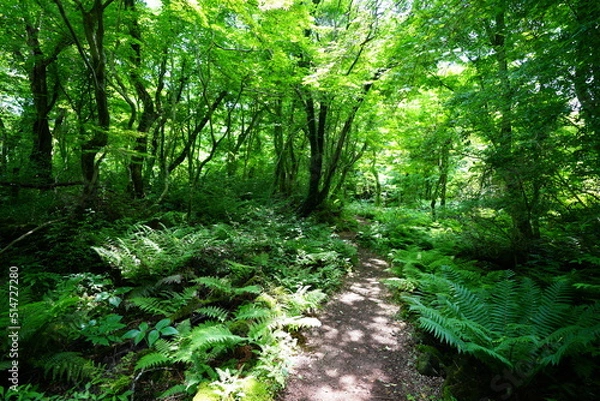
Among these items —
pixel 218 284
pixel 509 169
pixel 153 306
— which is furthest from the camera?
pixel 509 169

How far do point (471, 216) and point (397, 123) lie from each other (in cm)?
675

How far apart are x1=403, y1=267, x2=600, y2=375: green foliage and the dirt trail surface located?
0.62 metres

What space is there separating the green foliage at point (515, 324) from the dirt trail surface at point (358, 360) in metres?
0.62

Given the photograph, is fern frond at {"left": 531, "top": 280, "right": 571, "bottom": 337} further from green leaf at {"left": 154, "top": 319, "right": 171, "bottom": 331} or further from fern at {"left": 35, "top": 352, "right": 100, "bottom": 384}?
fern at {"left": 35, "top": 352, "right": 100, "bottom": 384}

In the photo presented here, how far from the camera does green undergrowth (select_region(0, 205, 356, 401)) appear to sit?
Result: 2641 mm

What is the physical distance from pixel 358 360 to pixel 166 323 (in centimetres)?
239

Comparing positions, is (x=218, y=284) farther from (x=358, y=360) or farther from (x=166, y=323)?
(x=358, y=360)

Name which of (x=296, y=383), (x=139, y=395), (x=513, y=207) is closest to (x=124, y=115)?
(x=139, y=395)

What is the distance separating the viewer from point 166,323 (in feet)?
10.4

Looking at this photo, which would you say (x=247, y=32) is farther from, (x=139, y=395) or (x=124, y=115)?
(x=139, y=395)

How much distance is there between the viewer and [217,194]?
9359 mm

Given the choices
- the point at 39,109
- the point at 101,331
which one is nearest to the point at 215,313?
the point at 101,331

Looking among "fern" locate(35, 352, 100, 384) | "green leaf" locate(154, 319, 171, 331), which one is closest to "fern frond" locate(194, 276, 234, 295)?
"green leaf" locate(154, 319, 171, 331)

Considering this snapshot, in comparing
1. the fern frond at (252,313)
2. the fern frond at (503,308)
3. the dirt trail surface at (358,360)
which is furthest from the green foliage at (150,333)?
the fern frond at (503,308)
